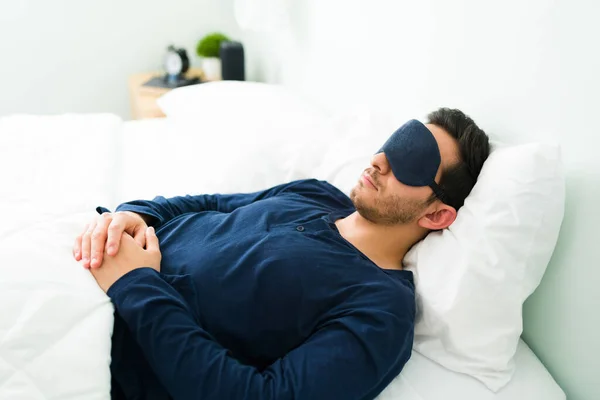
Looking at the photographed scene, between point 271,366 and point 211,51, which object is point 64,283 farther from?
point 211,51

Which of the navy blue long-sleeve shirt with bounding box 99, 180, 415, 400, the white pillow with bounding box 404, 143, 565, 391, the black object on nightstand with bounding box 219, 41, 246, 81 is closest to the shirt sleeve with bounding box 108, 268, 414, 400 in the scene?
the navy blue long-sleeve shirt with bounding box 99, 180, 415, 400

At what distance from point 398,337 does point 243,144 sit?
2.49 feet

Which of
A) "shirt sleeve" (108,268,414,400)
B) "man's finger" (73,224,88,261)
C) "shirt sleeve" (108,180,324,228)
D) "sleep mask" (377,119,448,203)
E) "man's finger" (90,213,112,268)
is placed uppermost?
"sleep mask" (377,119,448,203)

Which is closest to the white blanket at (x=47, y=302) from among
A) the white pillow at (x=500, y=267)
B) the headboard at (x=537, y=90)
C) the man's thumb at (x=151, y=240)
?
the man's thumb at (x=151, y=240)

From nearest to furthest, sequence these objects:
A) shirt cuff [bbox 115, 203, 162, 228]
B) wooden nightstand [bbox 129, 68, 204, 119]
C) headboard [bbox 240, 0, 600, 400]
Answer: headboard [bbox 240, 0, 600, 400] → shirt cuff [bbox 115, 203, 162, 228] → wooden nightstand [bbox 129, 68, 204, 119]

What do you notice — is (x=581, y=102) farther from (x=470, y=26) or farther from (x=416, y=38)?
(x=416, y=38)

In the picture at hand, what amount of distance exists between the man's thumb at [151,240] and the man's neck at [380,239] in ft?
1.26

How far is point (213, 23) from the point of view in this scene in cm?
263

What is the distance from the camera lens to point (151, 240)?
39.3 inches

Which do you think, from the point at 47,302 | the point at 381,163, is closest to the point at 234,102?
the point at 381,163

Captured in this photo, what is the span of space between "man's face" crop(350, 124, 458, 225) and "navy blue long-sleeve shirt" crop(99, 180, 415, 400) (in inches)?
3.6

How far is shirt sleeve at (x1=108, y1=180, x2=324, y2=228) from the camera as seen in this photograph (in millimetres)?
1105

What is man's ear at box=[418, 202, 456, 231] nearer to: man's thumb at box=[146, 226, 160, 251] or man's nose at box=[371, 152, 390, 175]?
man's nose at box=[371, 152, 390, 175]

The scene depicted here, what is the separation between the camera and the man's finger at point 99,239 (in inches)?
34.5
